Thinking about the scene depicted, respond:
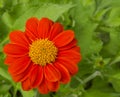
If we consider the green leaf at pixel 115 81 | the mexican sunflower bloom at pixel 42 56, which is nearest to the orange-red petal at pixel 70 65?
the mexican sunflower bloom at pixel 42 56

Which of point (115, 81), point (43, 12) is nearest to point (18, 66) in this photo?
point (43, 12)

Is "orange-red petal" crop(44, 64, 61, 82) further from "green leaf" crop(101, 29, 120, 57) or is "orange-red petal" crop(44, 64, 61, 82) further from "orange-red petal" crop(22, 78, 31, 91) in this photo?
"green leaf" crop(101, 29, 120, 57)

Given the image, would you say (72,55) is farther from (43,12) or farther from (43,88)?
(43,12)

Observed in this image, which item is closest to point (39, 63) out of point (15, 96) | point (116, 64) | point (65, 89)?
point (65, 89)

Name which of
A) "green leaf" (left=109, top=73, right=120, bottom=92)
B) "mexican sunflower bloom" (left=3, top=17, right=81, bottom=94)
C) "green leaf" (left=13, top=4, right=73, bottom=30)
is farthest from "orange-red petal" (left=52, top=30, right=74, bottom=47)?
"green leaf" (left=109, top=73, right=120, bottom=92)

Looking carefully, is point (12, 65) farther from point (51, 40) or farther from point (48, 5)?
point (48, 5)
